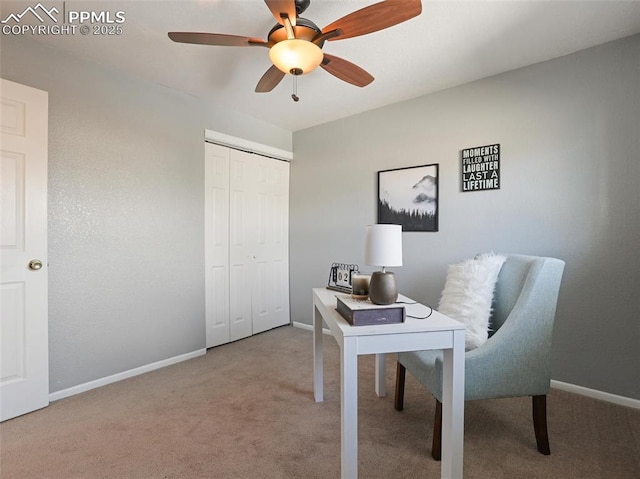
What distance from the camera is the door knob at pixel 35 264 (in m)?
1.99

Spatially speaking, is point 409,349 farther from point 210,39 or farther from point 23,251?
point 23,251

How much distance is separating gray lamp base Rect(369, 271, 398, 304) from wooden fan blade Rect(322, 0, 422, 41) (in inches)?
45.1

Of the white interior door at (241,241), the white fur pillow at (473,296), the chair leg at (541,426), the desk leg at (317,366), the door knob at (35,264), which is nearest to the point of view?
the chair leg at (541,426)

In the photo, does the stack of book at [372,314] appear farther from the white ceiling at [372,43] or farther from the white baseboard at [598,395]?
the white baseboard at [598,395]

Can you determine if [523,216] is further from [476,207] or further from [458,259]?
[458,259]

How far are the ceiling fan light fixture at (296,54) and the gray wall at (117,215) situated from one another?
62.1 inches

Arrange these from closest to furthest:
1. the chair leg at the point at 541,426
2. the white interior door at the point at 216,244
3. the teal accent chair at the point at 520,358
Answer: the teal accent chair at the point at 520,358 → the chair leg at the point at 541,426 → the white interior door at the point at 216,244

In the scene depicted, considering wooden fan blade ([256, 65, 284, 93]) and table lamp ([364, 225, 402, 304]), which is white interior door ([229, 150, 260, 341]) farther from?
table lamp ([364, 225, 402, 304])

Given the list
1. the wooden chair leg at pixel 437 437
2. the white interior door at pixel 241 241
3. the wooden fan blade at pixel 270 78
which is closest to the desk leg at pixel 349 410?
the wooden chair leg at pixel 437 437

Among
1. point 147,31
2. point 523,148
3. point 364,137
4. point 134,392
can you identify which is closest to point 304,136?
point 364,137

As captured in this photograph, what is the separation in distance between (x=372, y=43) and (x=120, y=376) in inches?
118

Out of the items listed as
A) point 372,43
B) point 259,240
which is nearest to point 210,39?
point 372,43

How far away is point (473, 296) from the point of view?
1.80 metres

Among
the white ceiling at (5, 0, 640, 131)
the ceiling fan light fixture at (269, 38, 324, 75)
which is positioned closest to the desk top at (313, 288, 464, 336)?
the ceiling fan light fixture at (269, 38, 324, 75)
